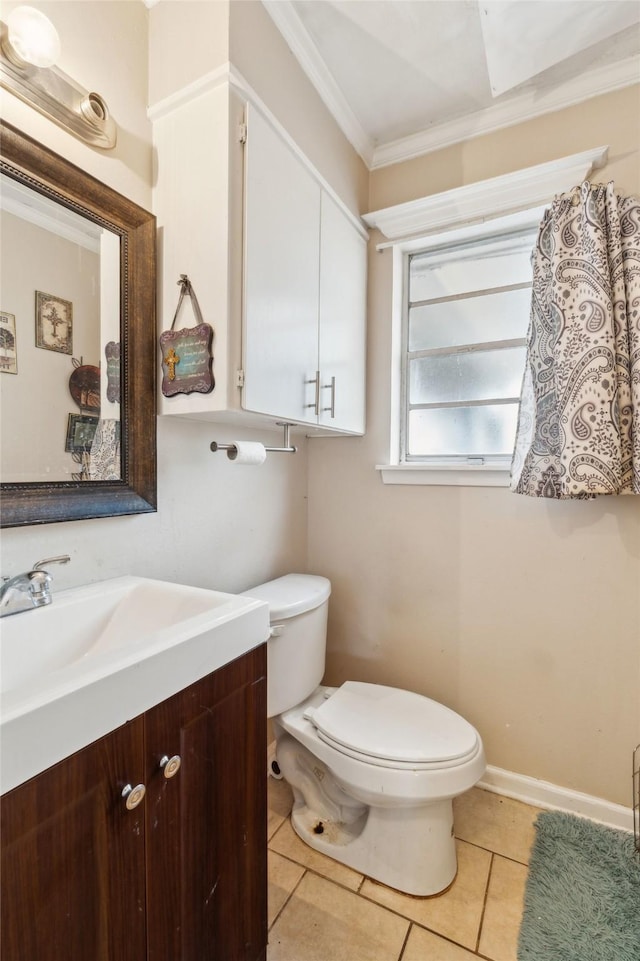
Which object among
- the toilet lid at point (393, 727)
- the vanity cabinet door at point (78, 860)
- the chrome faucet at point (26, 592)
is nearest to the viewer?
the vanity cabinet door at point (78, 860)

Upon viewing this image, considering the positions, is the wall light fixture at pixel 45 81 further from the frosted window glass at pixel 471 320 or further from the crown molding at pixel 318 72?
the frosted window glass at pixel 471 320

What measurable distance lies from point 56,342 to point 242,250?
0.47m

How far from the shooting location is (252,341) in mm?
1055

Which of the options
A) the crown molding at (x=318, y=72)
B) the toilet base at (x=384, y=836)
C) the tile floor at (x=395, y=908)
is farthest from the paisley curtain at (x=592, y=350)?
the tile floor at (x=395, y=908)

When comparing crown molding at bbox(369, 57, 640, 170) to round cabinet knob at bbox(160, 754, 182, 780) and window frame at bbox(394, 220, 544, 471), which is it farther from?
round cabinet knob at bbox(160, 754, 182, 780)

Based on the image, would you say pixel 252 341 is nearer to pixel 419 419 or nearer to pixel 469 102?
pixel 419 419

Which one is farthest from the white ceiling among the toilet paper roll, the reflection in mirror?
the toilet paper roll

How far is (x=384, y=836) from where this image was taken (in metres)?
1.18

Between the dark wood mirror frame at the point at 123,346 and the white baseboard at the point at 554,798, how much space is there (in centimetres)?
153

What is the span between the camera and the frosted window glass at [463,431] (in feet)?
5.21

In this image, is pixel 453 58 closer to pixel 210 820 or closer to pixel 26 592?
pixel 26 592

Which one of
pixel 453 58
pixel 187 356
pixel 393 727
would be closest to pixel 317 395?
pixel 187 356

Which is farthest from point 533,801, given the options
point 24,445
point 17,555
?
point 24,445

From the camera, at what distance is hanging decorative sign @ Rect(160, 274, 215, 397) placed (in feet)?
3.34
